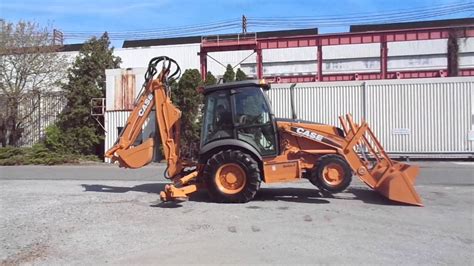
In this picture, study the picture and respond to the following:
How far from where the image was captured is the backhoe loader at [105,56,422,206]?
10.0 m

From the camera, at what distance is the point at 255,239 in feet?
23.1

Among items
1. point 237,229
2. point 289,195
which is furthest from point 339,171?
point 237,229

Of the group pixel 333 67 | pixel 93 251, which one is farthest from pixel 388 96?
pixel 333 67

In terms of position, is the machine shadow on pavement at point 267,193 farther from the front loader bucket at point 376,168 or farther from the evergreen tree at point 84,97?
the evergreen tree at point 84,97

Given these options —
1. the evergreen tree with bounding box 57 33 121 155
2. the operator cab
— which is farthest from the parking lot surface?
the evergreen tree with bounding box 57 33 121 155

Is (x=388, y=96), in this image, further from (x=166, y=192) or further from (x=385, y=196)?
(x=166, y=192)

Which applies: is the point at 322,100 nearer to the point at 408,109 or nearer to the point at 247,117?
the point at 408,109

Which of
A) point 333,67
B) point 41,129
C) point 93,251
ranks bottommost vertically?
point 93,251

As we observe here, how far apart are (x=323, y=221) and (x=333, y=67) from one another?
132ft

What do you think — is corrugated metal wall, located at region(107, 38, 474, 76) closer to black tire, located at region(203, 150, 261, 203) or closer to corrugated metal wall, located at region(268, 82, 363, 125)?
corrugated metal wall, located at region(268, 82, 363, 125)

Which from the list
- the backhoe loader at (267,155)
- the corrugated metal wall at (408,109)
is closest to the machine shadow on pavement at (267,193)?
the backhoe loader at (267,155)

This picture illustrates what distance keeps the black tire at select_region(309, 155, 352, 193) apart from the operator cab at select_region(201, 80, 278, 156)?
99cm

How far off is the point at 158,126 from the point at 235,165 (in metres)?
2.15

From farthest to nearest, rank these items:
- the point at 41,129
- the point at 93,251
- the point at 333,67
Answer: the point at 333,67 → the point at 41,129 → the point at 93,251
